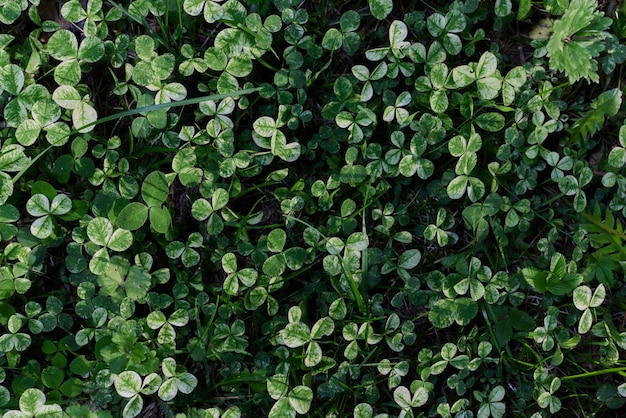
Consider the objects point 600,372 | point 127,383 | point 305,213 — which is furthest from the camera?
point 305,213

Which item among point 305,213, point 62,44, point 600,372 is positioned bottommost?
point 600,372

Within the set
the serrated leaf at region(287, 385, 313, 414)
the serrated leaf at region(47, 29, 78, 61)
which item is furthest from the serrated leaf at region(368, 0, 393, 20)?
the serrated leaf at region(287, 385, 313, 414)

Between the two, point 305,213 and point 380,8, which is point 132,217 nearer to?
point 305,213

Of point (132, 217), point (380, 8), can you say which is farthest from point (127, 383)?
point (380, 8)

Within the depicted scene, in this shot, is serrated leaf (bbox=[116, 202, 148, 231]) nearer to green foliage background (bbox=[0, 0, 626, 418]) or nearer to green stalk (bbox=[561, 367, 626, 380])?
green foliage background (bbox=[0, 0, 626, 418])

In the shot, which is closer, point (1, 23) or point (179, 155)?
point (179, 155)

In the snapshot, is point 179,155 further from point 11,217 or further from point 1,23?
point 1,23

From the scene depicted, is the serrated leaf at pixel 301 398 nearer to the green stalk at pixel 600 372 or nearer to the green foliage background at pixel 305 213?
the green foliage background at pixel 305 213

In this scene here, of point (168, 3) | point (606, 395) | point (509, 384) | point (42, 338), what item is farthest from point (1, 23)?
point (606, 395)
